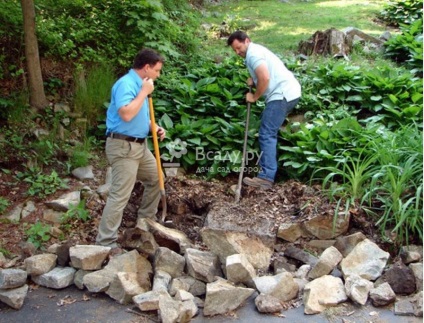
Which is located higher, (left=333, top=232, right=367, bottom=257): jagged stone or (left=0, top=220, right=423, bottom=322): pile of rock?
(left=333, top=232, right=367, bottom=257): jagged stone

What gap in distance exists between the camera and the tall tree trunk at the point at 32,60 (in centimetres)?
551

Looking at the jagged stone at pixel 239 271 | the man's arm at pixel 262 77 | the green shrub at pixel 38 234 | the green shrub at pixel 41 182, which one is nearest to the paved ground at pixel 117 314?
the jagged stone at pixel 239 271

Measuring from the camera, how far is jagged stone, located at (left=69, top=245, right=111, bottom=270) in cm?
371

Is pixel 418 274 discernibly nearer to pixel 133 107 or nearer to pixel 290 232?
pixel 290 232

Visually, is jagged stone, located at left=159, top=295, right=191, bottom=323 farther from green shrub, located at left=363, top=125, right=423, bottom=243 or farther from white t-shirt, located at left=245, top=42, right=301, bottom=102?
white t-shirt, located at left=245, top=42, right=301, bottom=102

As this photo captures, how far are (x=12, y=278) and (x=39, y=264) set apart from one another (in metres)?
0.24

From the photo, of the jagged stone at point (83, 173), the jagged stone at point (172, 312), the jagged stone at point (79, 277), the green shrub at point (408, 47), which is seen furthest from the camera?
the green shrub at point (408, 47)

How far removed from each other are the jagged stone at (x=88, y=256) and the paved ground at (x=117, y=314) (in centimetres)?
25

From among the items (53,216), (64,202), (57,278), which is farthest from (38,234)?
(57,278)

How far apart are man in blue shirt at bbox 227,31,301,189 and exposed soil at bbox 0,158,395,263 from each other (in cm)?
19

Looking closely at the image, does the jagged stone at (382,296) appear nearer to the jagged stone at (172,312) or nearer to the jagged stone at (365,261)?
the jagged stone at (365,261)

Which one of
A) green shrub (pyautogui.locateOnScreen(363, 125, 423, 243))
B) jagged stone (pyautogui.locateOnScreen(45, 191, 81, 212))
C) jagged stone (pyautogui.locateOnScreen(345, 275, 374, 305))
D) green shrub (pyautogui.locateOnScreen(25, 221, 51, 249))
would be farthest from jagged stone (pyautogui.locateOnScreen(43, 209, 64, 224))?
green shrub (pyautogui.locateOnScreen(363, 125, 423, 243))

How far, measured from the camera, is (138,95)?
380 cm

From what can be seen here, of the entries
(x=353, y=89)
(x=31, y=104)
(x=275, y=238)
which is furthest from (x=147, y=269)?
(x=353, y=89)
